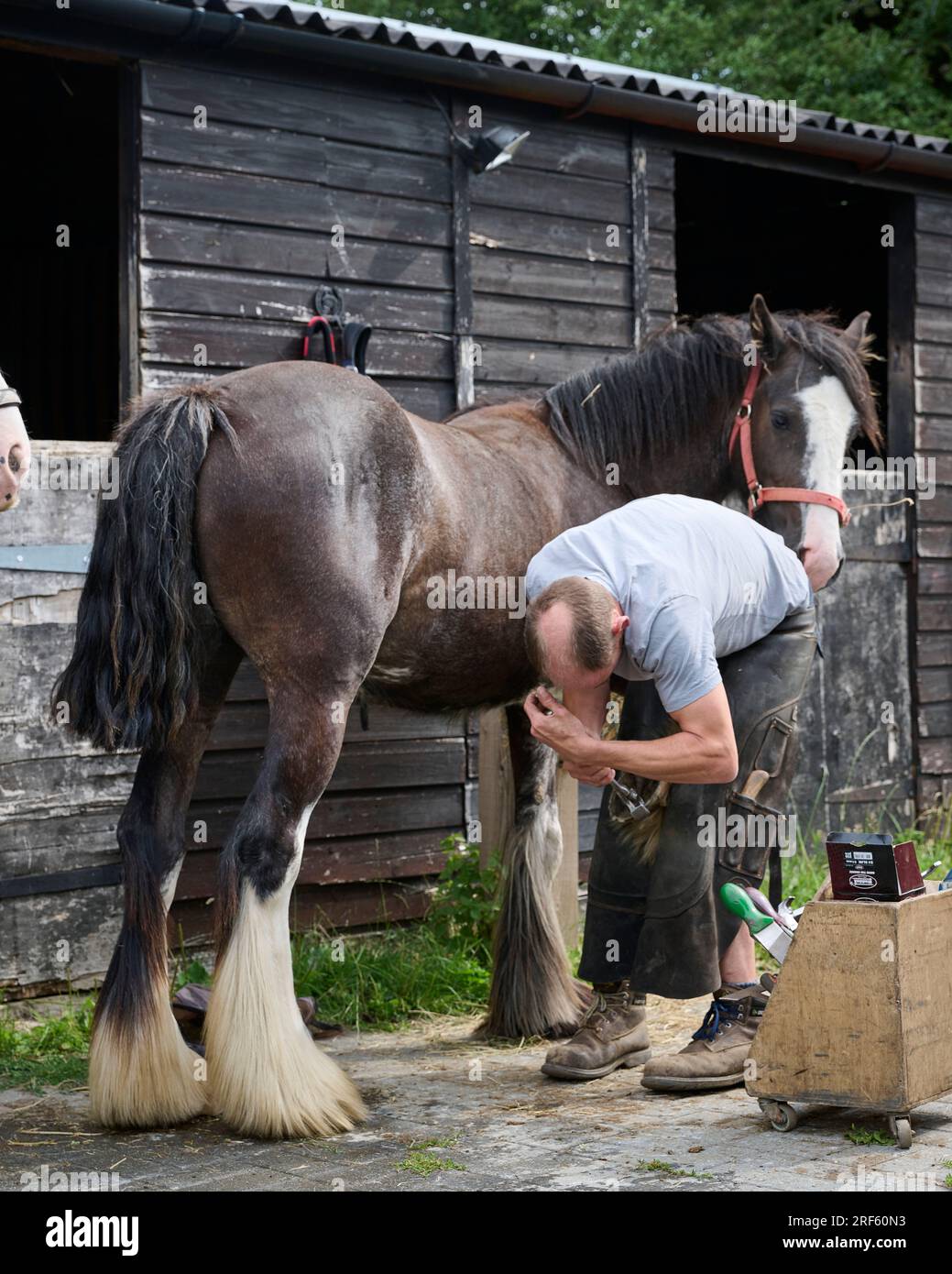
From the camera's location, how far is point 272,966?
11.6 ft

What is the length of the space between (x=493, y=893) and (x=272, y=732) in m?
1.91

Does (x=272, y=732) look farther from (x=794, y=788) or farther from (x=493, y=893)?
(x=794, y=788)

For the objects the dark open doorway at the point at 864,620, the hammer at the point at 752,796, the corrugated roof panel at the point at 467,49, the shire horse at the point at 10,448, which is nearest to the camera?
the shire horse at the point at 10,448

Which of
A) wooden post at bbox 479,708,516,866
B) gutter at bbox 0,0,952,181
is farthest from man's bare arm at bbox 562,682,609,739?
gutter at bbox 0,0,952,181

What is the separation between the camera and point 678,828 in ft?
12.4

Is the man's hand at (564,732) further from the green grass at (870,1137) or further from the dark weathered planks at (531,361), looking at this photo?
the dark weathered planks at (531,361)

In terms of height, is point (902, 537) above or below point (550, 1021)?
above

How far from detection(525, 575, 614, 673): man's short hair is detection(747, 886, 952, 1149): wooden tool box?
78 cm

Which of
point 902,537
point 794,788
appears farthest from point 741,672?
point 902,537

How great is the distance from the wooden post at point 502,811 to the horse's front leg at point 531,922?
0.42 metres

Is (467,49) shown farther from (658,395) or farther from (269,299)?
(658,395)

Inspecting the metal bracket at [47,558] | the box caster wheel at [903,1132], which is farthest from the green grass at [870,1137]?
the metal bracket at [47,558]

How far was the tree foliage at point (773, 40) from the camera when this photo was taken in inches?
583

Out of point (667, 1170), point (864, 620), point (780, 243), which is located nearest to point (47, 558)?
point (667, 1170)
